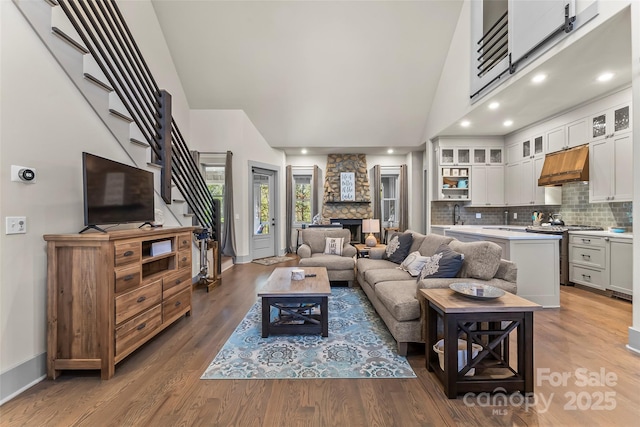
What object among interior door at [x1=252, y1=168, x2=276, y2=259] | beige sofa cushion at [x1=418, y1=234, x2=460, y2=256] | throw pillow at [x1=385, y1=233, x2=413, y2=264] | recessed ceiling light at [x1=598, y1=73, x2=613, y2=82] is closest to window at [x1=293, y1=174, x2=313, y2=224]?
interior door at [x1=252, y1=168, x2=276, y2=259]

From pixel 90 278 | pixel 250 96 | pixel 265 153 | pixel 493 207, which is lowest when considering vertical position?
pixel 90 278

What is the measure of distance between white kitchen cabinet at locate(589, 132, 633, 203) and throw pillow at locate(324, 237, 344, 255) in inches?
157

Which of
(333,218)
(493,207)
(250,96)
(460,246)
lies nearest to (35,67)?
(460,246)

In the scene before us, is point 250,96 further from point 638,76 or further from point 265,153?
point 638,76

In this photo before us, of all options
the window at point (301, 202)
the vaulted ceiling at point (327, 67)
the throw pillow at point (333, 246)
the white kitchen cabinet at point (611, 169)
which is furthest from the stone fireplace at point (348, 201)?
the white kitchen cabinet at point (611, 169)

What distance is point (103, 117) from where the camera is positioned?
8.28 ft

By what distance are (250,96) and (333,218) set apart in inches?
151

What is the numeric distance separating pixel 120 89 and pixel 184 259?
89.1 inches

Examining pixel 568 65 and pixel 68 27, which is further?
pixel 568 65

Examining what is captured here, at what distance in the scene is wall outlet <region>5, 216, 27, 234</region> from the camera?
5.72 feet

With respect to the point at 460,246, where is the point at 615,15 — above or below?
above

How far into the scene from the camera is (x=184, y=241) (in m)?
3.03

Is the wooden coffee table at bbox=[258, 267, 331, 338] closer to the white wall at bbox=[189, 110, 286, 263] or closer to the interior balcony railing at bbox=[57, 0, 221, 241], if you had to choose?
the interior balcony railing at bbox=[57, 0, 221, 241]

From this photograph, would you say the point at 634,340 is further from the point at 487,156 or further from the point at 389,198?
the point at 389,198
